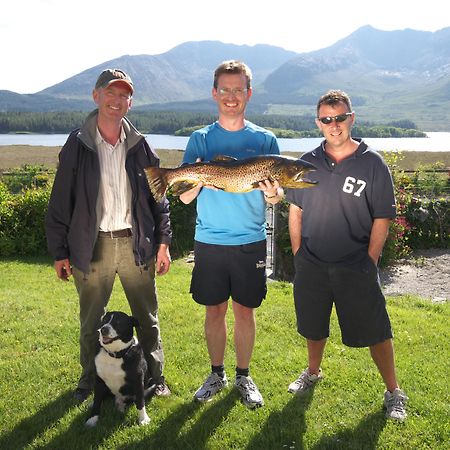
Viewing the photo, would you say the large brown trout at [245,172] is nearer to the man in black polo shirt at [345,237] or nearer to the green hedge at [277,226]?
the man in black polo shirt at [345,237]

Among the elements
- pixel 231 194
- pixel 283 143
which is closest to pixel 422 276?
pixel 231 194

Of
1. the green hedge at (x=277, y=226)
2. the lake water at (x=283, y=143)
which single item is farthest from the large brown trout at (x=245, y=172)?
the lake water at (x=283, y=143)

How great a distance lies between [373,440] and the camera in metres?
4.00

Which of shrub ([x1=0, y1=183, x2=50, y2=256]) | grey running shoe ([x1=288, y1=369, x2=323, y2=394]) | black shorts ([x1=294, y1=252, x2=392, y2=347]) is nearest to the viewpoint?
black shorts ([x1=294, y1=252, x2=392, y2=347])

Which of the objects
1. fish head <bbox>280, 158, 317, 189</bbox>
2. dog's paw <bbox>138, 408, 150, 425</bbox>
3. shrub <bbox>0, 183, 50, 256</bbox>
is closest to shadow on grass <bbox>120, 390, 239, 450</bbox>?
dog's paw <bbox>138, 408, 150, 425</bbox>

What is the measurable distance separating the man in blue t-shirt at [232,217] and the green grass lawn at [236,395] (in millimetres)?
476

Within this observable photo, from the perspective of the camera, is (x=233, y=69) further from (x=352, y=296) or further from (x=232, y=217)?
(x=352, y=296)

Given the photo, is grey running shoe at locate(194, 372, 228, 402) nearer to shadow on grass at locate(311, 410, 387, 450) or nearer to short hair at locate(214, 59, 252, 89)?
shadow on grass at locate(311, 410, 387, 450)

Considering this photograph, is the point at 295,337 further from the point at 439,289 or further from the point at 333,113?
the point at 439,289

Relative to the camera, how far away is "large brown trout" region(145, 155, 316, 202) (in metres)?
3.58

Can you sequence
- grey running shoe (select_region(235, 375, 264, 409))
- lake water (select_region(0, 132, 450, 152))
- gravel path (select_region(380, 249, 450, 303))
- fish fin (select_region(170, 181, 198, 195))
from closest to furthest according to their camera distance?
1. fish fin (select_region(170, 181, 198, 195))
2. grey running shoe (select_region(235, 375, 264, 409))
3. gravel path (select_region(380, 249, 450, 303))
4. lake water (select_region(0, 132, 450, 152))

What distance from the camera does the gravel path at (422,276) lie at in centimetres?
966

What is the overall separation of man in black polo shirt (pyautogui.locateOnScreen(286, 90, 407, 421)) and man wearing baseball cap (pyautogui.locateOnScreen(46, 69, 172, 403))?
1417mm

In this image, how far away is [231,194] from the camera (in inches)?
163
